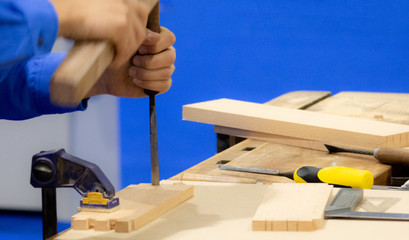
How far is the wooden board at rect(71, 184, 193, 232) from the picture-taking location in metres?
1.15

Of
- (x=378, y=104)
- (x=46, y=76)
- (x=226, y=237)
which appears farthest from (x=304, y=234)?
(x=378, y=104)

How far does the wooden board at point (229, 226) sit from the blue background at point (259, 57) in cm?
246

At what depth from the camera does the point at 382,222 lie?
3.90 ft

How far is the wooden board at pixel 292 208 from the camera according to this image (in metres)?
1.14

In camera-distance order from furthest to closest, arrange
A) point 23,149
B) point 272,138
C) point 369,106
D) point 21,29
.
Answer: point 23,149
point 369,106
point 272,138
point 21,29

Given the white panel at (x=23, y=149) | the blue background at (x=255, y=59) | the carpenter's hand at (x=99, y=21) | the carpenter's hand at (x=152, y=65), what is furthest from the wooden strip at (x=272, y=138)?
the white panel at (x=23, y=149)

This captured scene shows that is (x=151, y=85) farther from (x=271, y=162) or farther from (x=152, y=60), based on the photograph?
(x=271, y=162)

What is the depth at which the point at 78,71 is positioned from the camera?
0.92 m

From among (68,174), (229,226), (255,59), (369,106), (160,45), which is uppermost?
(255,59)

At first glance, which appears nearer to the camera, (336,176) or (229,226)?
(229,226)

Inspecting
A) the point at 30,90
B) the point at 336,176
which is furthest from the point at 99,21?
the point at 336,176

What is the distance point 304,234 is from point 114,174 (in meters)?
3.07

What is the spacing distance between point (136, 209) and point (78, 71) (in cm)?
38

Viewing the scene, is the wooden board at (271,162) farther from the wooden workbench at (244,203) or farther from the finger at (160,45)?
the finger at (160,45)
